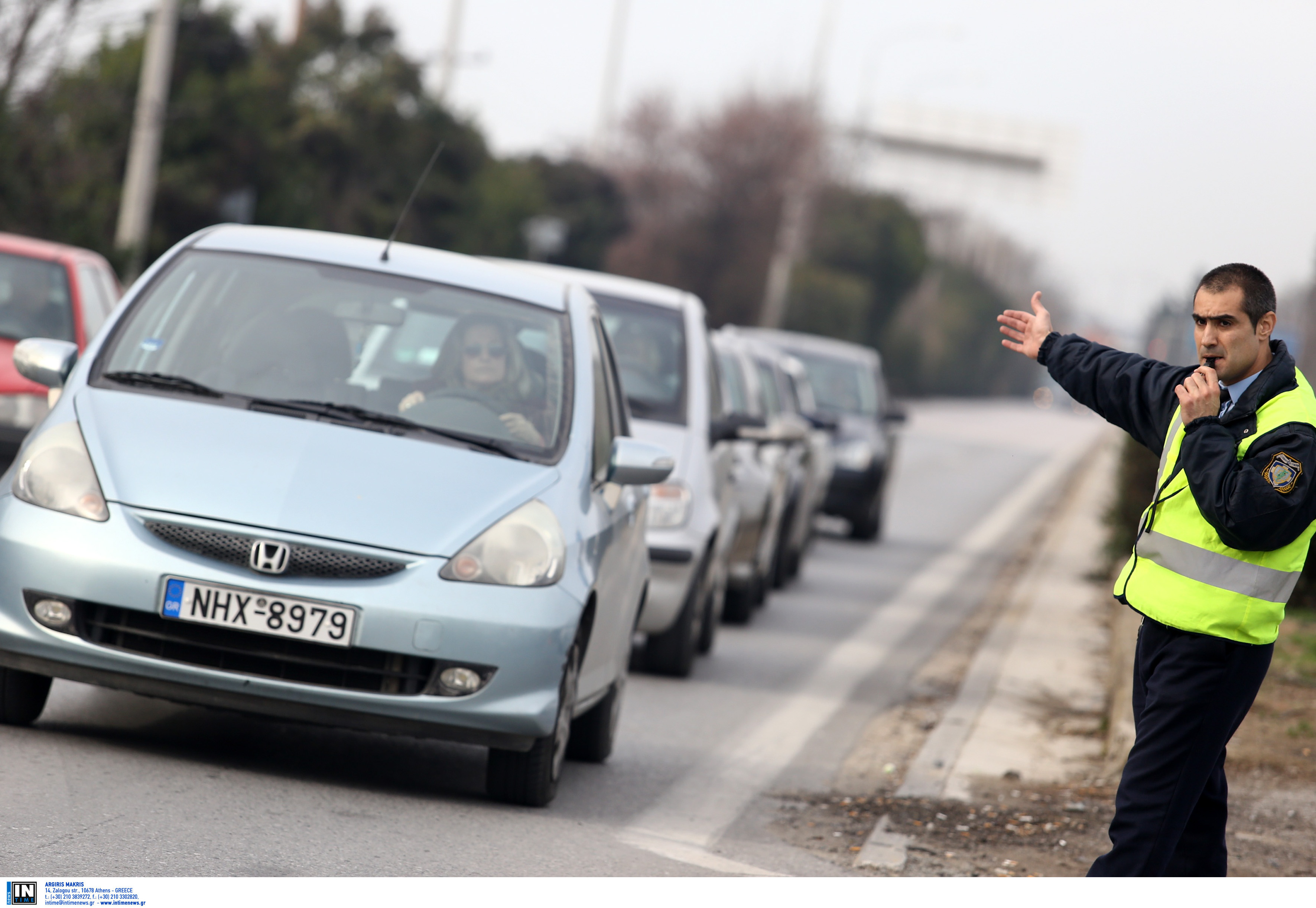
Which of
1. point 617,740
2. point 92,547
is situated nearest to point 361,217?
point 617,740

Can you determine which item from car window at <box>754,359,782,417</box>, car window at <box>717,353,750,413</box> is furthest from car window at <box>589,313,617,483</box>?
car window at <box>754,359,782,417</box>

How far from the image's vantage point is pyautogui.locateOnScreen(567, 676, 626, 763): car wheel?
7379 millimetres

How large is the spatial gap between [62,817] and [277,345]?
79.0 inches

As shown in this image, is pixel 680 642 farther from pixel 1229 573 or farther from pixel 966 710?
pixel 1229 573

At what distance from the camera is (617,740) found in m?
8.36

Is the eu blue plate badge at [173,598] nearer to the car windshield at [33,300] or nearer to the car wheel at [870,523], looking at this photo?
the car windshield at [33,300]

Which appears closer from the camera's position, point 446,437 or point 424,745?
point 446,437

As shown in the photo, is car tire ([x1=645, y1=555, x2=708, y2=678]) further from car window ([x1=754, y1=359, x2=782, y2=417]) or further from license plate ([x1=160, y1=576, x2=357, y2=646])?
car window ([x1=754, y1=359, x2=782, y2=417])

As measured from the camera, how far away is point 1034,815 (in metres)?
7.44

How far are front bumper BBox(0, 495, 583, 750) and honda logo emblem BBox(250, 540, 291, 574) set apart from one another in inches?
0.9

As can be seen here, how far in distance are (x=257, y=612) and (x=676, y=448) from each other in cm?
478

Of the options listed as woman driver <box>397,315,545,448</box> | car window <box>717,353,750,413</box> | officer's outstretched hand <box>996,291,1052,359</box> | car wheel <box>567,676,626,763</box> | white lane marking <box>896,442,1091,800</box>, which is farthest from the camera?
car window <box>717,353,750,413</box>

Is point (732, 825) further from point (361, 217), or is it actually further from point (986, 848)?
point (361, 217)

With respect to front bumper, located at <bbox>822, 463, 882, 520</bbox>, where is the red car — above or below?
above
